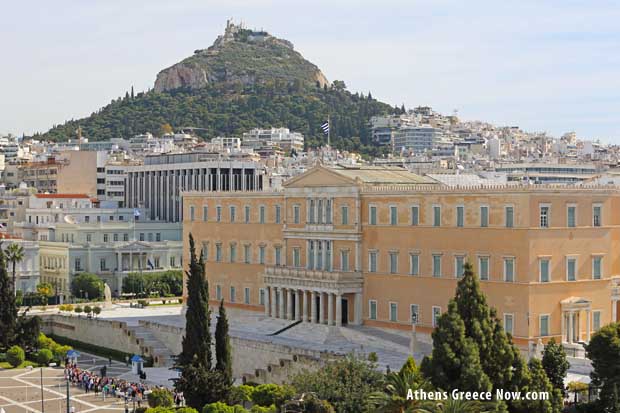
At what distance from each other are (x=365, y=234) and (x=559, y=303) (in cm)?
1218

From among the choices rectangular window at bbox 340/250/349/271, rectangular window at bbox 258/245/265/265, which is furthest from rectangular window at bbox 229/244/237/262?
rectangular window at bbox 340/250/349/271

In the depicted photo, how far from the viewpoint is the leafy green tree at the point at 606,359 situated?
40.4 metres

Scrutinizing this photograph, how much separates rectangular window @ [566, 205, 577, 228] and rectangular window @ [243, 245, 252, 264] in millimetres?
22976

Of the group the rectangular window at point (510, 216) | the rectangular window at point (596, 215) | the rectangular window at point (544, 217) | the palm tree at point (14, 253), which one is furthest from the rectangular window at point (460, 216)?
the palm tree at point (14, 253)

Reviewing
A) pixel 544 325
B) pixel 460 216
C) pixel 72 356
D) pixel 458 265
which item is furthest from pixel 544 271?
pixel 72 356

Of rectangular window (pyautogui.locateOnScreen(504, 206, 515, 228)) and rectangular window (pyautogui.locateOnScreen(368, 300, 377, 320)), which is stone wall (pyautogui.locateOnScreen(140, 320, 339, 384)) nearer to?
rectangular window (pyautogui.locateOnScreen(368, 300, 377, 320))

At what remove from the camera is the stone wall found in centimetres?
5316

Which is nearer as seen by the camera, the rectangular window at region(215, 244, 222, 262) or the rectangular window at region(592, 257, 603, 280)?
the rectangular window at region(592, 257, 603, 280)

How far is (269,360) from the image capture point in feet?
187

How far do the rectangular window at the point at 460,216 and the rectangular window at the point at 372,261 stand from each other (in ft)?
21.7

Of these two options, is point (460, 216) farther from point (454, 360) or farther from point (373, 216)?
point (454, 360)

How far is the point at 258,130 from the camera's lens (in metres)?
188

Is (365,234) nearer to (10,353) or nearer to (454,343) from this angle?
(10,353)

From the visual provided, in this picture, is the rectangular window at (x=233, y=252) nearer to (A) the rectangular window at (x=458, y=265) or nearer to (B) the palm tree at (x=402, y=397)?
(A) the rectangular window at (x=458, y=265)
